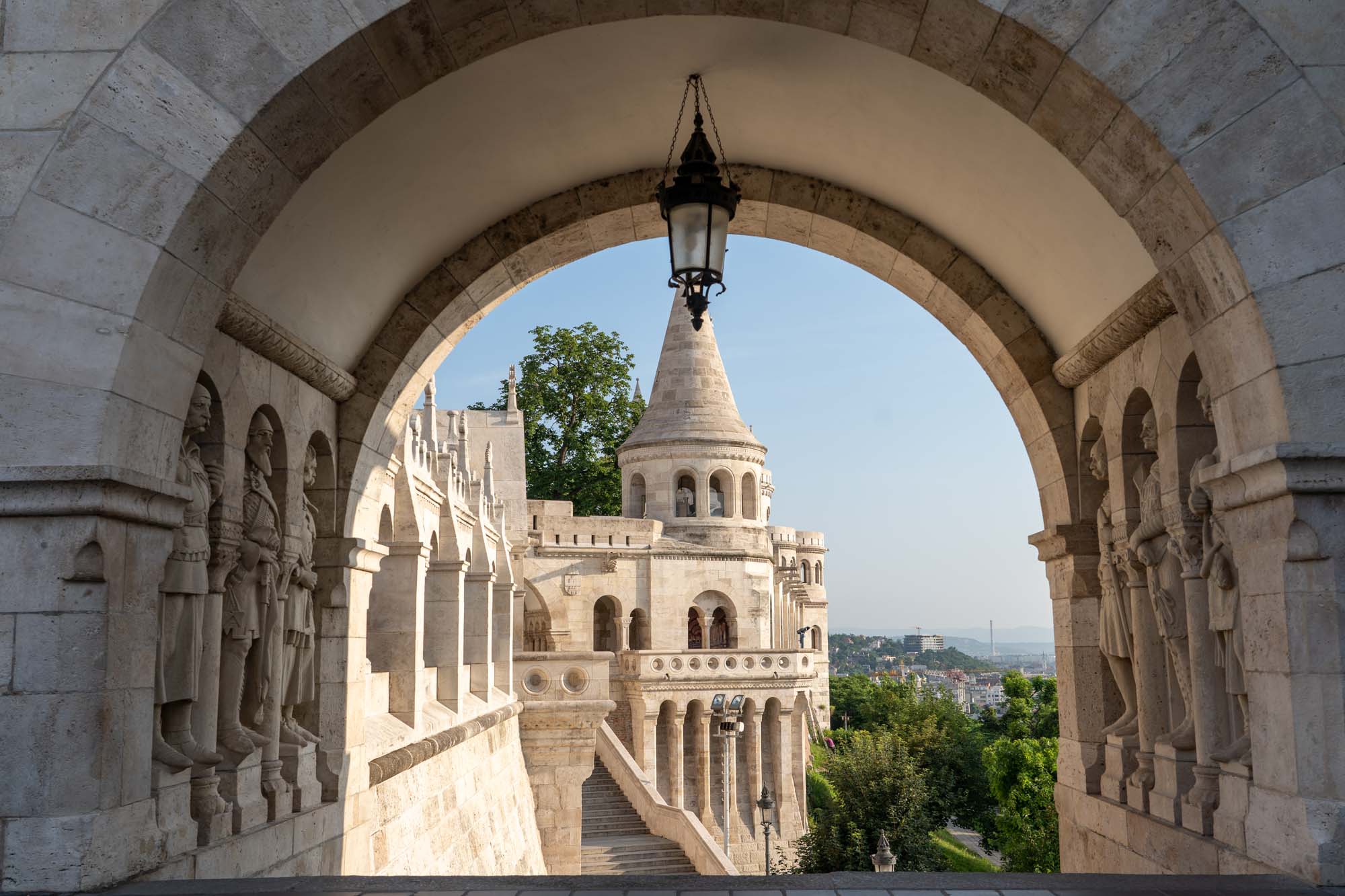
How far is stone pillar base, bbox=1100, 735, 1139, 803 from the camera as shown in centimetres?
584

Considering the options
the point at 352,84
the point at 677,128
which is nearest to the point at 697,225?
the point at 677,128

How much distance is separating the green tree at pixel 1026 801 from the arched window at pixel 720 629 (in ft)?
28.0

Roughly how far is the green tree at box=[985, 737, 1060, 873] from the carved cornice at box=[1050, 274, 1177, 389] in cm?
2274

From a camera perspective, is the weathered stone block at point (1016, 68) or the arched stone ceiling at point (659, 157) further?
the arched stone ceiling at point (659, 157)

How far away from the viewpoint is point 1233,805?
4344mm

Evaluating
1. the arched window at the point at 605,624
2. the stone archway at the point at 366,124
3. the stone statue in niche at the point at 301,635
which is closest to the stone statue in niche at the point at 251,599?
the stone statue in niche at the point at 301,635

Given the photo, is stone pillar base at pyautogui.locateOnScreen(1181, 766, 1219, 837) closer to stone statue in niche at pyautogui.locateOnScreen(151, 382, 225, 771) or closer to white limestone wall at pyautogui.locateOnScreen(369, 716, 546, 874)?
stone statue in niche at pyautogui.locateOnScreen(151, 382, 225, 771)

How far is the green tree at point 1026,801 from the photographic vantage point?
1077 inches

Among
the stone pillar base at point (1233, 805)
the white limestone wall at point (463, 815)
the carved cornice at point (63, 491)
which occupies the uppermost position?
the carved cornice at point (63, 491)

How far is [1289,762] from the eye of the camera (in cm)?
351

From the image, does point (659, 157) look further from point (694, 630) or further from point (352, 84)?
point (694, 630)

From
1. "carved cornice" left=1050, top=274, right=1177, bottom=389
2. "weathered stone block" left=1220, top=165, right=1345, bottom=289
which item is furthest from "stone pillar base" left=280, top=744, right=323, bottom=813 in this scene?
"weathered stone block" left=1220, top=165, right=1345, bottom=289

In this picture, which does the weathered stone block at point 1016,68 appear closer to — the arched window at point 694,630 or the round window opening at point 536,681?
the round window opening at point 536,681

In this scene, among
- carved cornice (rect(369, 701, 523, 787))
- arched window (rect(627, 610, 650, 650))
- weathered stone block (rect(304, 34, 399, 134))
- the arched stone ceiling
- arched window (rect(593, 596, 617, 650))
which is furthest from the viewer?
arched window (rect(593, 596, 617, 650))
